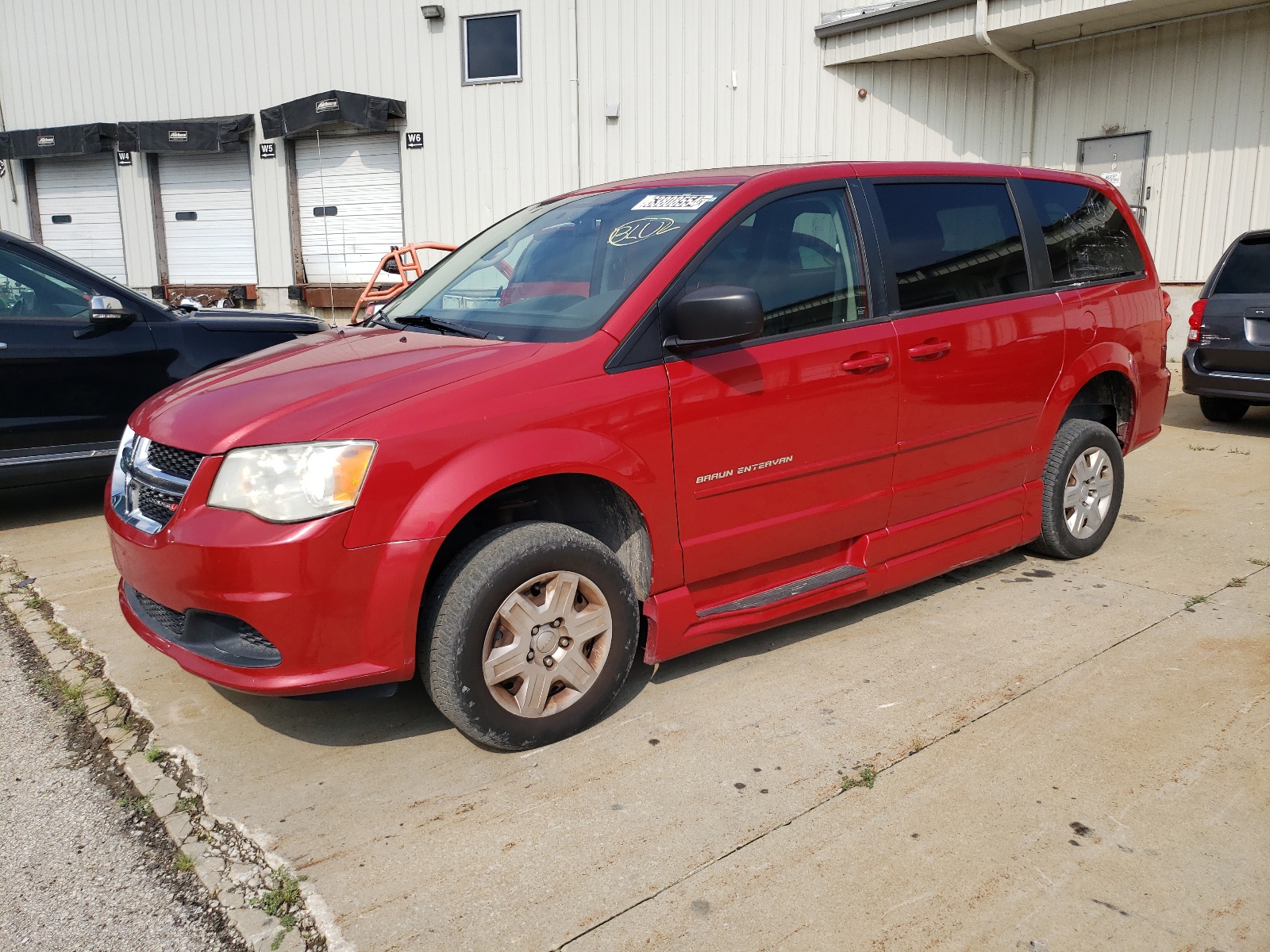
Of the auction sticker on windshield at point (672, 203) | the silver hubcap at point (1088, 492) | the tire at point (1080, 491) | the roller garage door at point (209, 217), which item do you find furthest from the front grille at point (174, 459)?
the roller garage door at point (209, 217)

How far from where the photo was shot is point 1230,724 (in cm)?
323

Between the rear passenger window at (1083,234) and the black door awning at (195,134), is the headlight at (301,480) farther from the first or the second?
the black door awning at (195,134)

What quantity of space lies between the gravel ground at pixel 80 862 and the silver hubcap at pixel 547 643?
38.3 inches

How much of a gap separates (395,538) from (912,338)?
214cm

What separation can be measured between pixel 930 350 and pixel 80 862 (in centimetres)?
324

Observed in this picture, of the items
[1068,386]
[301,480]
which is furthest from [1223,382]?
[301,480]

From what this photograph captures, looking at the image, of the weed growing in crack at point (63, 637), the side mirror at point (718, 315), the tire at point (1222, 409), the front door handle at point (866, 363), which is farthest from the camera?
the tire at point (1222, 409)

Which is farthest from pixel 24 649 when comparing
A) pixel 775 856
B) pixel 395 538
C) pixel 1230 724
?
pixel 1230 724

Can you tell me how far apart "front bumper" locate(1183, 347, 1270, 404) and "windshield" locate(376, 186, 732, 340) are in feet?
20.3

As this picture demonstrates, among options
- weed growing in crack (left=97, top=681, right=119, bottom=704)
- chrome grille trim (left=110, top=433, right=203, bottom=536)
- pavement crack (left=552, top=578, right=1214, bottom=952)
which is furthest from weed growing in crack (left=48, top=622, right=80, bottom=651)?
pavement crack (left=552, top=578, right=1214, bottom=952)

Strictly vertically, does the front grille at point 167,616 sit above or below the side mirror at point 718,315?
below

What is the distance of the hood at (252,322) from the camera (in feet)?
20.4

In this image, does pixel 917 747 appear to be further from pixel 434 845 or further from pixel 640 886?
pixel 434 845

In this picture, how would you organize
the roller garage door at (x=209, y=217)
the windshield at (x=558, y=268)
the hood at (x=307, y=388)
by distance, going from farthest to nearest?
the roller garage door at (x=209, y=217), the windshield at (x=558, y=268), the hood at (x=307, y=388)
